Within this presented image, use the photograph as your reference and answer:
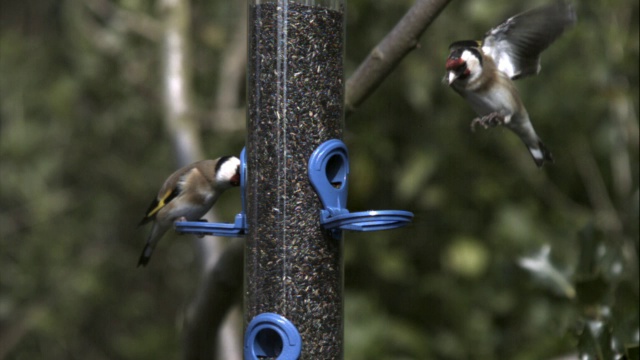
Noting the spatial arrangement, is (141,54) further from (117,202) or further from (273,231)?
(273,231)

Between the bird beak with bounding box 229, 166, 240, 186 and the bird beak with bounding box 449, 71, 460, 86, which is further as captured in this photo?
the bird beak with bounding box 229, 166, 240, 186

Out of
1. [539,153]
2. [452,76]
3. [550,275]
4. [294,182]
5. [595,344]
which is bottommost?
[595,344]

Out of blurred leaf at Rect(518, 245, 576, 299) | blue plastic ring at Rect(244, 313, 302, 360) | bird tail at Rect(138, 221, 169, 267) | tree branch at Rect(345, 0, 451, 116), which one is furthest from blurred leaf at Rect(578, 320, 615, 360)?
bird tail at Rect(138, 221, 169, 267)

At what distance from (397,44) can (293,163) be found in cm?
50

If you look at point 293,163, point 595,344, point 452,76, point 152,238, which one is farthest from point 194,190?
point 595,344

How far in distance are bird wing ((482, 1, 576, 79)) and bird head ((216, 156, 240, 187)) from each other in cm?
90

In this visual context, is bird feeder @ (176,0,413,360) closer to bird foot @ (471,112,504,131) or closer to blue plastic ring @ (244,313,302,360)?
blue plastic ring @ (244,313,302,360)

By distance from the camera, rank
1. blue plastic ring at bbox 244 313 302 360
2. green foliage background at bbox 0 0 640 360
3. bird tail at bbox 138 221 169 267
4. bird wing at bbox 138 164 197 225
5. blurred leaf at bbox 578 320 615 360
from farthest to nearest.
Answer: green foliage background at bbox 0 0 640 360
bird tail at bbox 138 221 169 267
bird wing at bbox 138 164 197 225
blue plastic ring at bbox 244 313 302 360
blurred leaf at bbox 578 320 615 360

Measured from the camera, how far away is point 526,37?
3.17 metres

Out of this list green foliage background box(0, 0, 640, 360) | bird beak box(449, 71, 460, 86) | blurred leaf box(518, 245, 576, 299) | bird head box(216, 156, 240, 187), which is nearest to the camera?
bird beak box(449, 71, 460, 86)

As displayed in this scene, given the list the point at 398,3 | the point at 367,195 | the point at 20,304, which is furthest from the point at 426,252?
the point at 20,304

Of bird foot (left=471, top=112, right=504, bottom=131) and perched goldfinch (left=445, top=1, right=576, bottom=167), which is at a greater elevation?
perched goldfinch (left=445, top=1, right=576, bottom=167)

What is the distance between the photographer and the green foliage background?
5047 mm

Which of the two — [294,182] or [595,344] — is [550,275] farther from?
[294,182]
